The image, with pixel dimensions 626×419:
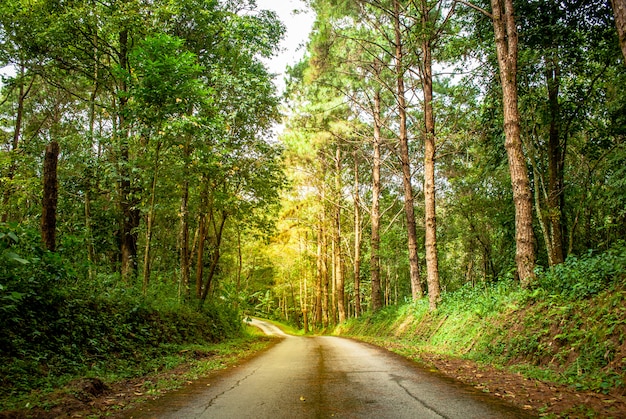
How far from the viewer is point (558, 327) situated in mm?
6047

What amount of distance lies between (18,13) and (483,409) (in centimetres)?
1517

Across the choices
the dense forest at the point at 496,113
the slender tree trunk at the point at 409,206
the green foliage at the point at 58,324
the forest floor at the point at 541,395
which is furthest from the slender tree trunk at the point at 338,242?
the forest floor at the point at 541,395

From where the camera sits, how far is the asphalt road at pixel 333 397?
377 centimetres

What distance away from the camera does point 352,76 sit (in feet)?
54.9

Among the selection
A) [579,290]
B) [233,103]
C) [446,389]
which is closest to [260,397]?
[446,389]

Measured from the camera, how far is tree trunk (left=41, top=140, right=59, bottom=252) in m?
7.16

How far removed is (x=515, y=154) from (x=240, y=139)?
10548mm

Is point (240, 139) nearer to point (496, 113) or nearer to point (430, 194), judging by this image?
point (430, 194)

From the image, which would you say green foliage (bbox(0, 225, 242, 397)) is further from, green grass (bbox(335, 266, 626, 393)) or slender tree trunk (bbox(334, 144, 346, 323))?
slender tree trunk (bbox(334, 144, 346, 323))

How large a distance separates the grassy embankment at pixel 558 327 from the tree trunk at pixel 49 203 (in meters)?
7.63

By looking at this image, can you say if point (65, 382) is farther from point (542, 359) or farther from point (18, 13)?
point (18, 13)

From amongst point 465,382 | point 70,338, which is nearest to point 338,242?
point 70,338

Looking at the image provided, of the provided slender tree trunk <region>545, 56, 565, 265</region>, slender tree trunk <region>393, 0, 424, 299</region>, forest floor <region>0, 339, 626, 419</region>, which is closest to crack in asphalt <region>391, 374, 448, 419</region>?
forest floor <region>0, 339, 626, 419</region>

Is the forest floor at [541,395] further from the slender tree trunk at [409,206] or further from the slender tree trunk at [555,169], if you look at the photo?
the slender tree trunk at [409,206]
